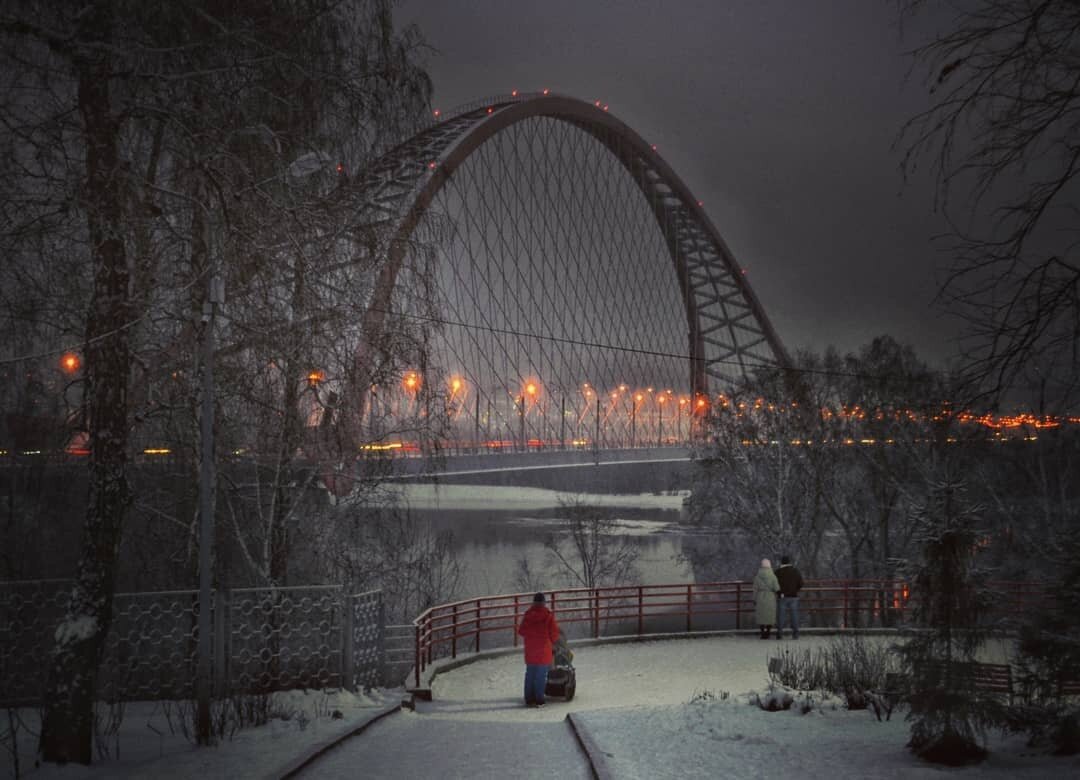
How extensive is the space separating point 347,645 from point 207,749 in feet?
10.3

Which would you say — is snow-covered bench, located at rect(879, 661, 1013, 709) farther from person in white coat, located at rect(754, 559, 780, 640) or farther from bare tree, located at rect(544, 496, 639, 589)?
bare tree, located at rect(544, 496, 639, 589)

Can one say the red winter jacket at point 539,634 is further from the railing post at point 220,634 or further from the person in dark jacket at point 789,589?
the person in dark jacket at point 789,589

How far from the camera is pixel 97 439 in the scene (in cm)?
675

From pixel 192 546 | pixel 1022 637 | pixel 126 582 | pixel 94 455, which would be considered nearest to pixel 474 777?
pixel 94 455

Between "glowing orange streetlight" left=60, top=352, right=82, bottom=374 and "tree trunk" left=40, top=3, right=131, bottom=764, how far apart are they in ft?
4.48

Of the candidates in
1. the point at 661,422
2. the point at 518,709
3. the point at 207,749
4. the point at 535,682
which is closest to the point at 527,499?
the point at 661,422

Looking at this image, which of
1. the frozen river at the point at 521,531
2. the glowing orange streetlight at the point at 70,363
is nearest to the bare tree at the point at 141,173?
the glowing orange streetlight at the point at 70,363

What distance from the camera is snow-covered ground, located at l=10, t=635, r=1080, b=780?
6.29 m

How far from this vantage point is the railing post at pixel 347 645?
10.0 metres

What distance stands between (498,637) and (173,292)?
24.3 metres

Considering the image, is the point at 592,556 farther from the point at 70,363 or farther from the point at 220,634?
the point at 70,363

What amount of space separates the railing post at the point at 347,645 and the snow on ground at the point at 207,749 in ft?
2.54

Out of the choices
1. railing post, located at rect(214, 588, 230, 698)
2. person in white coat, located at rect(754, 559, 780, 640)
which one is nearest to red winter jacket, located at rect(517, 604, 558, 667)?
railing post, located at rect(214, 588, 230, 698)

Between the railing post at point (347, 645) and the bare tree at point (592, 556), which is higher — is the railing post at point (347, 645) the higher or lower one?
the higher one
